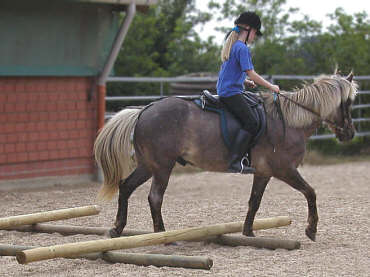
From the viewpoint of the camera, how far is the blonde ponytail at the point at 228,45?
714 cm

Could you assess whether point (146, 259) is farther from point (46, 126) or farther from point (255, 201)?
point (46, 126)

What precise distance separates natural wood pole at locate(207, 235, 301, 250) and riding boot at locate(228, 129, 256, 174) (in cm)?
68

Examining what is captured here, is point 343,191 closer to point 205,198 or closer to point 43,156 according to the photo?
point 205,198

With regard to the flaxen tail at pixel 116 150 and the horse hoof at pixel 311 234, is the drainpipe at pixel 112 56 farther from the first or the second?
the horse hoof at pixel 311 234

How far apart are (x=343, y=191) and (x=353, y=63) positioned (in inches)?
290

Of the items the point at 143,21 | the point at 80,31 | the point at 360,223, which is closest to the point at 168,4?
the point at 143,21

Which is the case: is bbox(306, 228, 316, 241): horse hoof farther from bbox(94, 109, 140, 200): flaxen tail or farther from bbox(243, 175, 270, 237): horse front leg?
bbox(94, 109, 140, 200): flaxen tail

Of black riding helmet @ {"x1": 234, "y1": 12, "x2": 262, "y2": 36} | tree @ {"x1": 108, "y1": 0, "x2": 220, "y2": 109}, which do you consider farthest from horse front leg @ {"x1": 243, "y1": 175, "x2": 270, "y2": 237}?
tree @ {"x1": 108, "y1": 0, "x2": 220, "y2": 109}

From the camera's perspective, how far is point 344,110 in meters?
7.69

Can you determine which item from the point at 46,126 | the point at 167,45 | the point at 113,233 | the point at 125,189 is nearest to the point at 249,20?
the point at 125,189

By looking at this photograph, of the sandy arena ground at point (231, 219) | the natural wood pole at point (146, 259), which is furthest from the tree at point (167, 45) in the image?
the natural wood pole at point (146, 259)

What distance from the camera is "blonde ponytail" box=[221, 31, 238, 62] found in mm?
7137

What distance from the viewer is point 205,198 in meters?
10.8

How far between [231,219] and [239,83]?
7.37 feet
